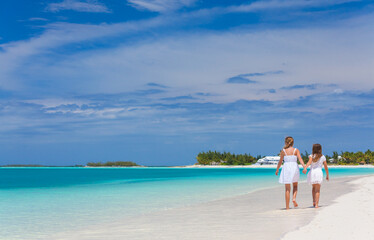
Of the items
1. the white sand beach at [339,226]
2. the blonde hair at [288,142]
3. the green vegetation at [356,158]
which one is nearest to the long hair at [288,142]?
the blonde hair at [288,142]

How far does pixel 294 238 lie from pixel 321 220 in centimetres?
257

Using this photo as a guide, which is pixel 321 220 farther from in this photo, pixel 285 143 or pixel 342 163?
pixel 342 163

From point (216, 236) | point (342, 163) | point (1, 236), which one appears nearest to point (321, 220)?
point (216, 236)

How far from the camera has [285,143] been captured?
44.0 ft

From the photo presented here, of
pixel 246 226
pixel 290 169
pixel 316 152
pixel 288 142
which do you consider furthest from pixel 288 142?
pixel 246 226

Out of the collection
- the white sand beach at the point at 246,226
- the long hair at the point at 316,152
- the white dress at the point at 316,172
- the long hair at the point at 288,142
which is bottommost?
the white sand beach at the point at 246,226

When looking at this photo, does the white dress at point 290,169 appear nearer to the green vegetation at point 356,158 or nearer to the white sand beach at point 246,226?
the white sand beach at point 246,226

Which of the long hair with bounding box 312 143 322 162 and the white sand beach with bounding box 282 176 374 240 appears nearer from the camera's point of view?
the white sand beach with bounding box 282 176 374 240

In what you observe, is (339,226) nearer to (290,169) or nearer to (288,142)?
(290,169)

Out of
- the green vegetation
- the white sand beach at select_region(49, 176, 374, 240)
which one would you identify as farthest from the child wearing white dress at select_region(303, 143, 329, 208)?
the green vegetation

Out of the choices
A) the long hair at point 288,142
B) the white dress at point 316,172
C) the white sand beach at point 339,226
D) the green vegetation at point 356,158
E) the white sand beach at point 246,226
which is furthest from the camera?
the green vegetation at point 356,158

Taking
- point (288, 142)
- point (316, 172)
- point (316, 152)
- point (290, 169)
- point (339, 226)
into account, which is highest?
point (288, 142)

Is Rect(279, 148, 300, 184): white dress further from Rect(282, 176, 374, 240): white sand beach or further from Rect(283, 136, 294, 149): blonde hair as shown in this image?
Rect(282, 176, 374, 240): white sand beach

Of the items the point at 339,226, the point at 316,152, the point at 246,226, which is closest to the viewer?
the point at 339,226
